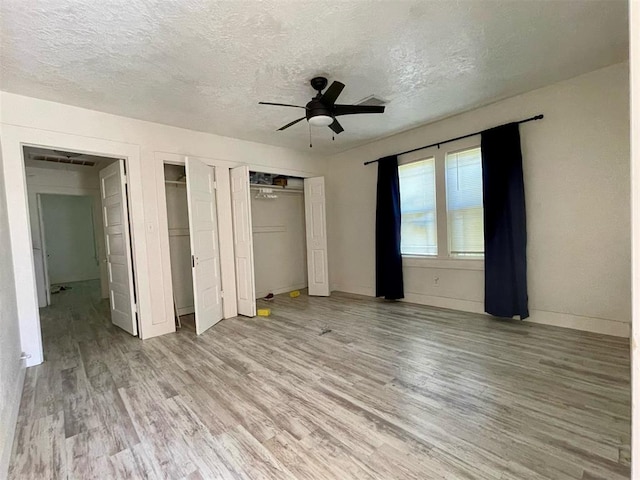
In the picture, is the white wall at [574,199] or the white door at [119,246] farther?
the white door at [119,246]

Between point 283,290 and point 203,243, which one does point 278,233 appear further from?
point 203,243

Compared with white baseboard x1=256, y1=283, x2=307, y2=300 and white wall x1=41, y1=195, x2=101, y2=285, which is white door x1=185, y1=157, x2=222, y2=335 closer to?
white baseboard x1=256, y1=283, x2=307, y2=300

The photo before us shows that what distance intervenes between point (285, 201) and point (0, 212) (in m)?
4.22

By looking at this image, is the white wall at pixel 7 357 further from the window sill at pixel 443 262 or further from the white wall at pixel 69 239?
the white wall at pixel 69 239

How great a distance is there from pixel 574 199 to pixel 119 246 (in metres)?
5.66

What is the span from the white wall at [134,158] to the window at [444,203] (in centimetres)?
257

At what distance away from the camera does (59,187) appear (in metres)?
5.74

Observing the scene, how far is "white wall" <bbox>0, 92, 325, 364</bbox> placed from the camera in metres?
A: 3.03

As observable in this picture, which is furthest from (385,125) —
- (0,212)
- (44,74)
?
(0,212)

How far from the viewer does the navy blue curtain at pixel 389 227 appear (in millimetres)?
4895

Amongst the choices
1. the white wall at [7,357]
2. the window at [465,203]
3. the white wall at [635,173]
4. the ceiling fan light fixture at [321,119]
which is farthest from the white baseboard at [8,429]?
the window at [465,203]

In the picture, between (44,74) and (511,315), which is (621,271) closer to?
(511,315)

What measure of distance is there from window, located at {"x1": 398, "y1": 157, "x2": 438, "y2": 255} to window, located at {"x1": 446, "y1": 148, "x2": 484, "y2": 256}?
26 cm

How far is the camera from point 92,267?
→ 8.53 m
